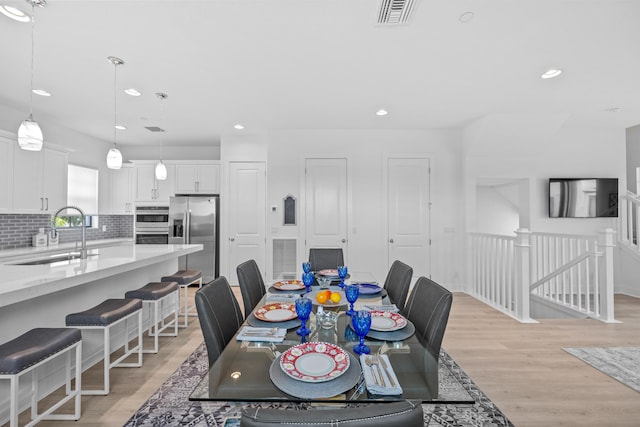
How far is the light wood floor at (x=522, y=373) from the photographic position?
6.09 feet

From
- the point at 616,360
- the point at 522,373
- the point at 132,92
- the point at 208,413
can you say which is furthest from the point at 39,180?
the point at 616,360

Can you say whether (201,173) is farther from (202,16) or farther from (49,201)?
(202,16)

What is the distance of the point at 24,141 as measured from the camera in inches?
77.0

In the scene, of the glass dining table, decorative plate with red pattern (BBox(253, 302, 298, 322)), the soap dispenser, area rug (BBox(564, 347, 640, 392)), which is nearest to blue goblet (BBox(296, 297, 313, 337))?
the glass dining table

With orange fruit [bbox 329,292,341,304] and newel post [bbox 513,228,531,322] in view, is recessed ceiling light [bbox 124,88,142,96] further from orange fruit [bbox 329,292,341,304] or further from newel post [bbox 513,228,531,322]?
newel post [bbox 513,228,531,322]

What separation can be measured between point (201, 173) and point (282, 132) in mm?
1699

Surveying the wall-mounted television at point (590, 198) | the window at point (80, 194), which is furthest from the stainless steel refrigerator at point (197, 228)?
the wall-mounted television at point (590, 198)

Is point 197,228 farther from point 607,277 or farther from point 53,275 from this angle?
point 607,277

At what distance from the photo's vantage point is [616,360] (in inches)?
99.3

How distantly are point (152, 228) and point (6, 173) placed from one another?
2.12 meters

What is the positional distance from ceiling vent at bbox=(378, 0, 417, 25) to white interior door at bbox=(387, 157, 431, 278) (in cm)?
284

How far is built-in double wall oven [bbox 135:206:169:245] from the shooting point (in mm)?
5309

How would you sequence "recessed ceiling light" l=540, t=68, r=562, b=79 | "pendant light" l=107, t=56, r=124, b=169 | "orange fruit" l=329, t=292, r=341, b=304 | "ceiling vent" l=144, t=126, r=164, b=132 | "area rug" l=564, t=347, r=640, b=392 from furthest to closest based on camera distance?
"ceiling vent" l=144, t=126, r=164, b=132 → "recessed ceiling light" l=540, t=68, r=562, b=79 → "pendant light" l=107, t=56, r=124, b=169 → "area rug" l=564, t=347, r=640, b=392 → "orange fruit" l=329, t=292, r=341, b=304

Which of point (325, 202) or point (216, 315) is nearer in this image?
point (216, 315)
